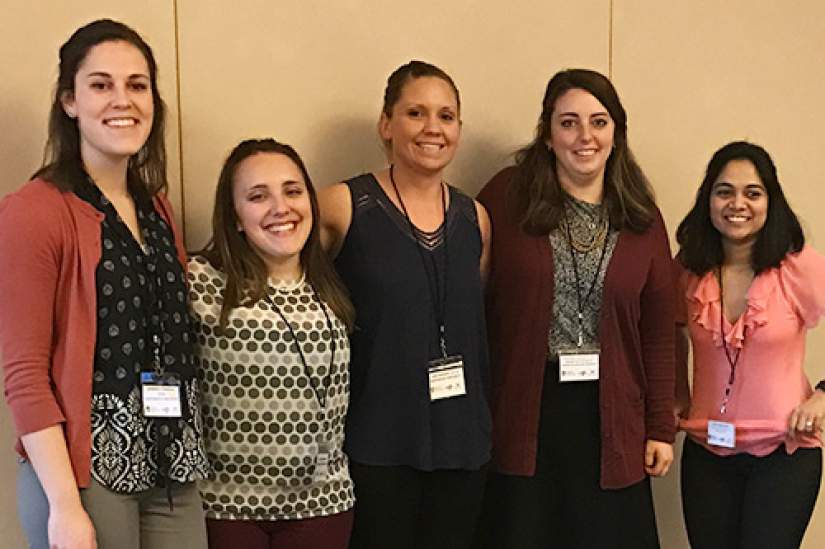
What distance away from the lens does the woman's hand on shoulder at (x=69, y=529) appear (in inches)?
66.1

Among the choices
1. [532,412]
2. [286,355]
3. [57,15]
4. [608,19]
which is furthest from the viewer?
[608,19]

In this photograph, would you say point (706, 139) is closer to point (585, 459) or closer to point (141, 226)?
point (585, 459)

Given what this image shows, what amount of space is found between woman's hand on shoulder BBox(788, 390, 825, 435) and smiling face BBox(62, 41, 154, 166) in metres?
1.92

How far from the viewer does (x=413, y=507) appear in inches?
91.0

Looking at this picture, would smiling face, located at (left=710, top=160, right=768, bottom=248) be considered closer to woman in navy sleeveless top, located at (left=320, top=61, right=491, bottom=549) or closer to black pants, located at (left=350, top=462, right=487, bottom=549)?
woman in navy sleeveless top, located at (left=320, top=61, right=491, bottom=549)

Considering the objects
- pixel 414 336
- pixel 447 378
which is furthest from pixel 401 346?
pixel 447 378

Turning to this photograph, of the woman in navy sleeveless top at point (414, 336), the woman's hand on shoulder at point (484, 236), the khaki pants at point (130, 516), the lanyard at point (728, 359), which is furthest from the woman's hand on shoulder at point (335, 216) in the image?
the lanyard at point (728, 359)

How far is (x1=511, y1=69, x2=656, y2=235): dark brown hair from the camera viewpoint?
2.51m

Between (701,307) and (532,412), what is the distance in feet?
2.18

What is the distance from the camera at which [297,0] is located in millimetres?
2596

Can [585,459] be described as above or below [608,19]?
below

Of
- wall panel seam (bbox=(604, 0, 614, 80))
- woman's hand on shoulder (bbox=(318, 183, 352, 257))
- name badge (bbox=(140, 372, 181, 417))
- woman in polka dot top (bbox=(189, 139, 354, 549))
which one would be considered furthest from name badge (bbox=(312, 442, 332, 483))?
wall panel seam (bbox=(604, 0, 614, 80))

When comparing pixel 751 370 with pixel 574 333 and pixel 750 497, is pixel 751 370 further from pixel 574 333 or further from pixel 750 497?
pixel 574 333

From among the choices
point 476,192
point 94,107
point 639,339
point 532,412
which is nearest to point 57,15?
point 94,107
